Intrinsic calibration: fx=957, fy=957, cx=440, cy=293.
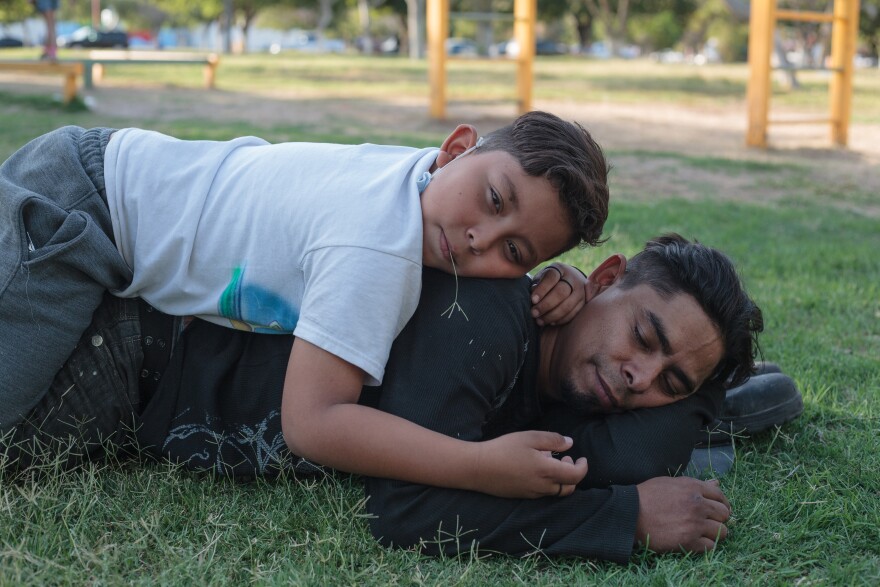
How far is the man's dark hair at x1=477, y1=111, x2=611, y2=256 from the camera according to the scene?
216cm

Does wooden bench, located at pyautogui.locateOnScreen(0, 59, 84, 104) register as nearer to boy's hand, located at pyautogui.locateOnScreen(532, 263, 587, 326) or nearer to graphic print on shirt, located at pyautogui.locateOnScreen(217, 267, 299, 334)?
graphic print on shirt, located at pyautogui.locateOnScreen(217, 267, 299, 334)

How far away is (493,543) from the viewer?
2027mm

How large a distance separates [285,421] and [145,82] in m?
→ 15.7

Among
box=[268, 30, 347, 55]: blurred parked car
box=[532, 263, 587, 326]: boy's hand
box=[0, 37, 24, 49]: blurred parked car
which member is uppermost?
box=[268, 30, 347, 55]: blurred parked car

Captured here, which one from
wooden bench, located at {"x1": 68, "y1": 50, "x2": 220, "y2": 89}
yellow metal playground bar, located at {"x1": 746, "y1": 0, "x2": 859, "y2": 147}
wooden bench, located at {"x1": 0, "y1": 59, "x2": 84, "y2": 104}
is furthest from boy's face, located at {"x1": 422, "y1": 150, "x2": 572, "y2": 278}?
wooden bench, located at {"x1": 68, "y1": 50, "x2": 220, "y2": 89}

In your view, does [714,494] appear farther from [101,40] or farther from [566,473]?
[101,40]

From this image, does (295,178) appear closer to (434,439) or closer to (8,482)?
(434,439)

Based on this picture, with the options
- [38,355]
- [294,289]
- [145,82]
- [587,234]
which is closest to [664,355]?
[587,234]

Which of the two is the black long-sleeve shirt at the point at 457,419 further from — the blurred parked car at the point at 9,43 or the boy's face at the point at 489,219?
the blurred parked car at the point at 9,43

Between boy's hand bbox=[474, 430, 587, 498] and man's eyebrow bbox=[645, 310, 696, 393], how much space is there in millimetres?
403

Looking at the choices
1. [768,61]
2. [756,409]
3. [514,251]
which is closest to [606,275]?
A: [514,251]

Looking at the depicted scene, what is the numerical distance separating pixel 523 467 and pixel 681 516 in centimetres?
38

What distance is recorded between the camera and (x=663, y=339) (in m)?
2.27

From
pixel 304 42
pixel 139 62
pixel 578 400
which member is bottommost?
pixel 578 400
